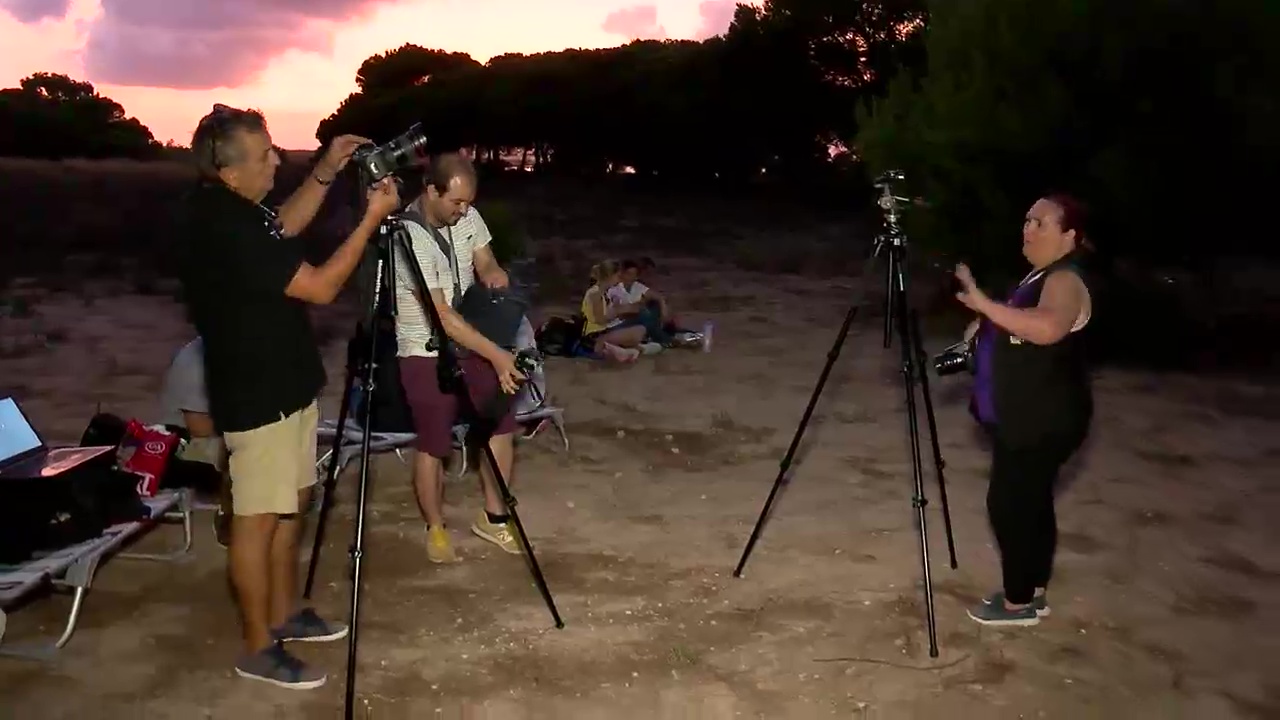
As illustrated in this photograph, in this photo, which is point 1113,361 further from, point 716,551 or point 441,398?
point 441,398

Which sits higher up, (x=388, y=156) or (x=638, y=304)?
(x=388, y=156)

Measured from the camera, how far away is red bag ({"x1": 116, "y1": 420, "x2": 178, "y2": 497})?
514 cm

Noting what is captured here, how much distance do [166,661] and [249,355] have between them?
1364mm

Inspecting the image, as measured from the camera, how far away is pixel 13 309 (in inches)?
Result: 506

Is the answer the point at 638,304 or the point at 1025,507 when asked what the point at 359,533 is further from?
the point at 638,304

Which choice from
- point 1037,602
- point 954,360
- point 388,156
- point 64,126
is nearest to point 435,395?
point 388,156

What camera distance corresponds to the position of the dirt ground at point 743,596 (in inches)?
156

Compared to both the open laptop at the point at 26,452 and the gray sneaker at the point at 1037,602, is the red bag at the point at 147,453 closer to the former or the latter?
the open laptop at the point at 26,452

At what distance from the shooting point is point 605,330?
10172 mm

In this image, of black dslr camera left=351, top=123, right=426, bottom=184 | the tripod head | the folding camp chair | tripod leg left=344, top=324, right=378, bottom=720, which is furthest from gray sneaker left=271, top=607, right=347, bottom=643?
the tripod head

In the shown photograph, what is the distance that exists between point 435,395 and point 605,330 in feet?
18.3

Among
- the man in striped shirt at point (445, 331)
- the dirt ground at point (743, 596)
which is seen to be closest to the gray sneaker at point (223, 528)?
the dirt ground at point (743, 596)

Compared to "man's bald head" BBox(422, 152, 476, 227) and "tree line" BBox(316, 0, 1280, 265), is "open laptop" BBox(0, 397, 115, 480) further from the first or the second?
"tree line" BBox(316, 0, 1280, 265)

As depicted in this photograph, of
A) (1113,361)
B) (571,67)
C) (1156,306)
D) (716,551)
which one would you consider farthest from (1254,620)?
(571,67)
